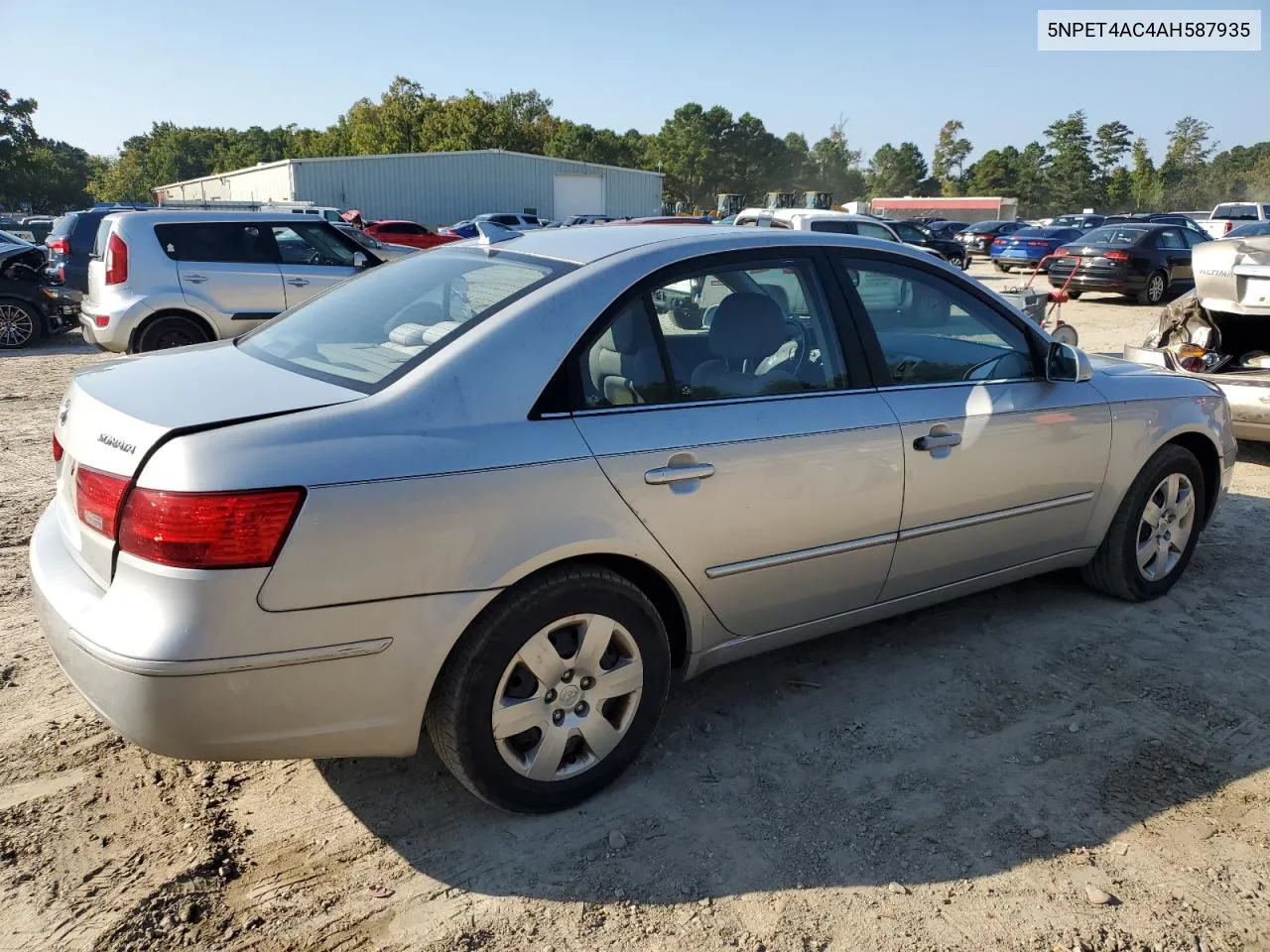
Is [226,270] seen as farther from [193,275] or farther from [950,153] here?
[950,153]

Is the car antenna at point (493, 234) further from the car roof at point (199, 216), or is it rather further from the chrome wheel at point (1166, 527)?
the car roof at point (199, 216)

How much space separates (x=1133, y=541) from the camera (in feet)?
14.0

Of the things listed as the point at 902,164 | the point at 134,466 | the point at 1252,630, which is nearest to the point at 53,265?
the point at 134,466

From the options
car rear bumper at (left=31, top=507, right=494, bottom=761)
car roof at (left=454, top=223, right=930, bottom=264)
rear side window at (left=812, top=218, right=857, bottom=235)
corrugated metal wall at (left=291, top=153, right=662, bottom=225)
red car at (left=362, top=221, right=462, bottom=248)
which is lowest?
car rear bumper at (left=31, top=507, right=494, bottom=761)

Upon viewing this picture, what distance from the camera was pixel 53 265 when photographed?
618 inches

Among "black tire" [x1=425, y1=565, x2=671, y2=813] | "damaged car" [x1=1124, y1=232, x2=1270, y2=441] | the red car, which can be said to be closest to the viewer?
"black tire" [x1=425, y1=565, x2=671, y2=813]

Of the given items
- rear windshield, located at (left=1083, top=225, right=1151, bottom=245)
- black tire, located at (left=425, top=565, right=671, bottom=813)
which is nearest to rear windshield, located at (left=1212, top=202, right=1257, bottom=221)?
rear windshield, located at (left=1083, top=225, right=1151, bottom=245)

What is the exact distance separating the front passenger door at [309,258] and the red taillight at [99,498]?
767 centimetres

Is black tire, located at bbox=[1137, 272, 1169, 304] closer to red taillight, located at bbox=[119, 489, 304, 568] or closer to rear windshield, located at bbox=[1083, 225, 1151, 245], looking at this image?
rear windshield, located at bbox=[1083, 225, 1151, 245]

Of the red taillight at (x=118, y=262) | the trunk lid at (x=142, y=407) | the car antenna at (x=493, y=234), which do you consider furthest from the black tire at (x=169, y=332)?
the trunk lid at (x=142, y=407)

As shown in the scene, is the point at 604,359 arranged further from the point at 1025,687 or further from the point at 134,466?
the point at 1025,687

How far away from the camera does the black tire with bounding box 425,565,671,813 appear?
253 cm

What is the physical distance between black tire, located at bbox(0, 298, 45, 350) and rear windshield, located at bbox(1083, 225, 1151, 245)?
18727 mm

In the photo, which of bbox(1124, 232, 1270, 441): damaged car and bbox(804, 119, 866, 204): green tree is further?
bbox(804, 119, 866, 204): green tree
